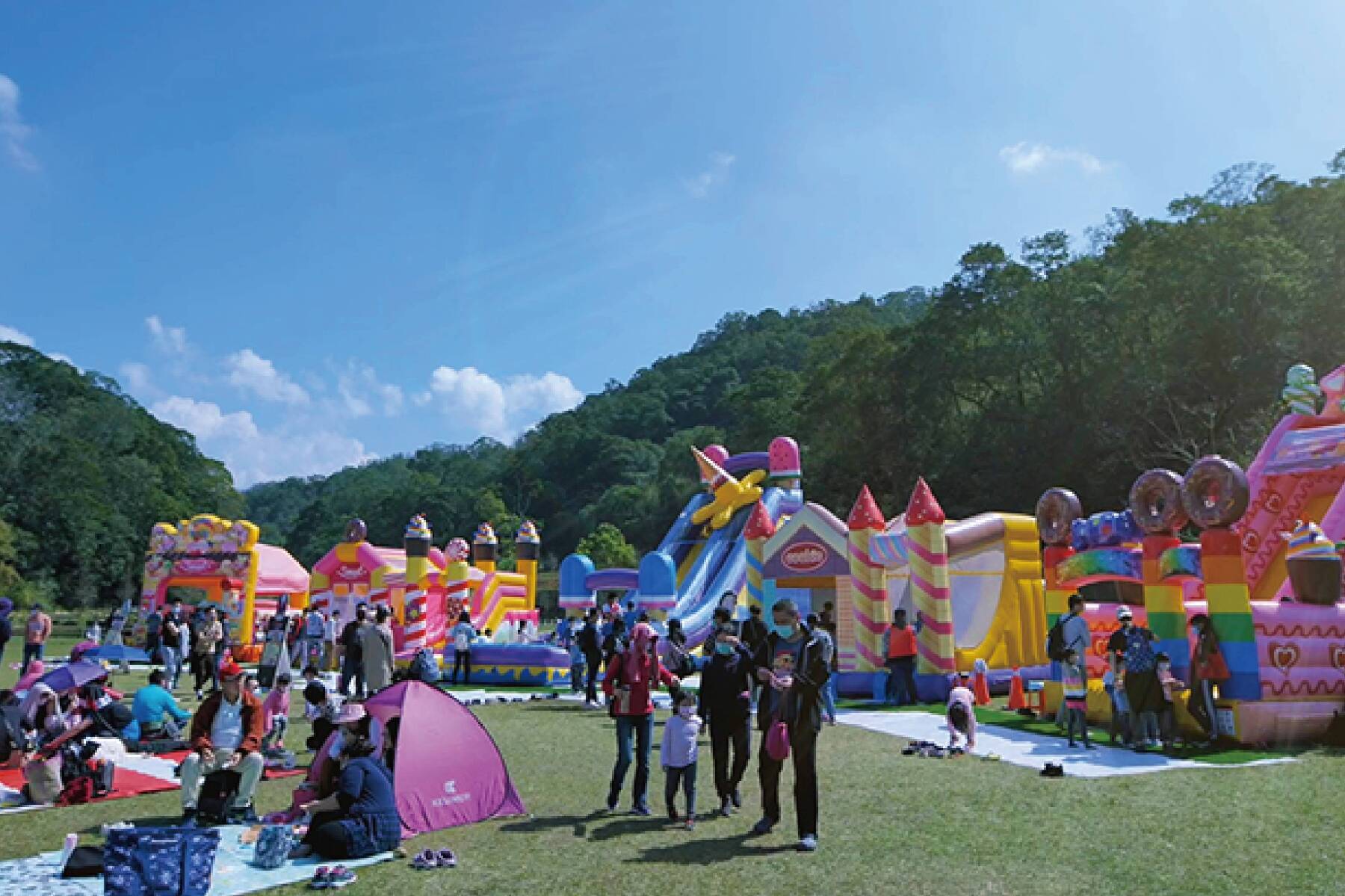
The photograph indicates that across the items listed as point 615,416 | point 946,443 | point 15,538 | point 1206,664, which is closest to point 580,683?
point 1206,664

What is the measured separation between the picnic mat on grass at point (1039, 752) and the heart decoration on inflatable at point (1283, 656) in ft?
4.00

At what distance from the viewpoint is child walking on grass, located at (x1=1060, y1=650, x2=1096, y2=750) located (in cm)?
945

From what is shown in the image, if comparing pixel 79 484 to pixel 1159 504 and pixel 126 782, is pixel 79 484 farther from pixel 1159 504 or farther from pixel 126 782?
pixel 1159 504

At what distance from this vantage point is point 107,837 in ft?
16.0

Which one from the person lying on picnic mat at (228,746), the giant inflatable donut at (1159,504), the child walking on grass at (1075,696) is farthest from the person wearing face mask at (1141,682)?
the person lying on picnic mat at (228,746)

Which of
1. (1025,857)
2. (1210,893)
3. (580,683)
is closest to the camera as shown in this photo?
(1210,893)

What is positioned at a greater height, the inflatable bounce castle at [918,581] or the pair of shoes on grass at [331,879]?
the inflatable bounce castle at [918,581]

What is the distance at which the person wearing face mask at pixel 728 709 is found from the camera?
22.1ft

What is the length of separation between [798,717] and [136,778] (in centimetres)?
606

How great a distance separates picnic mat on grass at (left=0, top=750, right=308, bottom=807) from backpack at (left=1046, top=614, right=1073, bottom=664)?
769cm

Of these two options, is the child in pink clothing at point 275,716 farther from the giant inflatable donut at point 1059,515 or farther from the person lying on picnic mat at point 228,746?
the giant inflatable donut at point 1059,515

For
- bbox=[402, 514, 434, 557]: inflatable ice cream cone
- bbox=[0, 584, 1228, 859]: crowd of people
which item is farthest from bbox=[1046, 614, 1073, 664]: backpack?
bbox=[402, 514, 434, 557]: inflatable ice cream cone

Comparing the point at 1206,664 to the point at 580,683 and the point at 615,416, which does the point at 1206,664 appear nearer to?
the point at 580,683

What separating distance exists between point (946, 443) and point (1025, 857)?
33007mm
